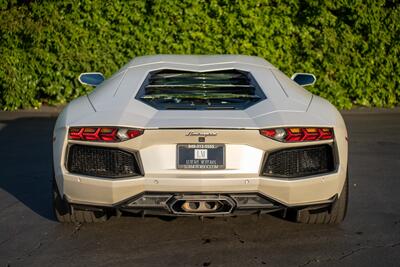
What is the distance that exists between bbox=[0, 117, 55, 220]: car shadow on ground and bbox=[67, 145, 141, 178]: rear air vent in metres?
1.04

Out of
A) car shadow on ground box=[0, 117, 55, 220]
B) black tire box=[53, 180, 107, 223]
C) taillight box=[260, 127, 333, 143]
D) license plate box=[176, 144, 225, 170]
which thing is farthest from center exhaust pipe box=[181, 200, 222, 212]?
car shadow on ground box=[0, 117, 55, 220]

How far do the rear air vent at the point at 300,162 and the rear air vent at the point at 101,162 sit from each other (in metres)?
0.88

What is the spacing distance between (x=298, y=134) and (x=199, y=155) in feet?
2.19

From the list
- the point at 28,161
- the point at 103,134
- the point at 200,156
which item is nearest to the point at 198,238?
the point at 200,156

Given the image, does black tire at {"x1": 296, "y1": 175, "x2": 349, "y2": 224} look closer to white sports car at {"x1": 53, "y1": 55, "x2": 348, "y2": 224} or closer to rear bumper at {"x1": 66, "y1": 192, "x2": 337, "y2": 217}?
white sports car at {"x1": 53, "y1": 55, "x2": 348, "y2": 224}

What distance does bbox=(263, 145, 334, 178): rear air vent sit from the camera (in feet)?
15.5

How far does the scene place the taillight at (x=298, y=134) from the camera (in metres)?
4.66

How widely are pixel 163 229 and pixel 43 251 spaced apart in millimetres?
924

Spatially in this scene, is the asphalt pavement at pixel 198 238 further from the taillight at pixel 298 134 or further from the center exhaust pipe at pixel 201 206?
the taillight at pixel 298 134

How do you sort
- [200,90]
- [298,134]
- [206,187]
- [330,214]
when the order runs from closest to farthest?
[206,187] < [298,134] < [330,214] < [200,90]

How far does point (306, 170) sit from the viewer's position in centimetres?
484

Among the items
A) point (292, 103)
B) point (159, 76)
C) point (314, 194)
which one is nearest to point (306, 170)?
point (314, 194)

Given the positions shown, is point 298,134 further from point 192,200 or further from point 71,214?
point 71,214

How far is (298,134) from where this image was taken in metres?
4.73
